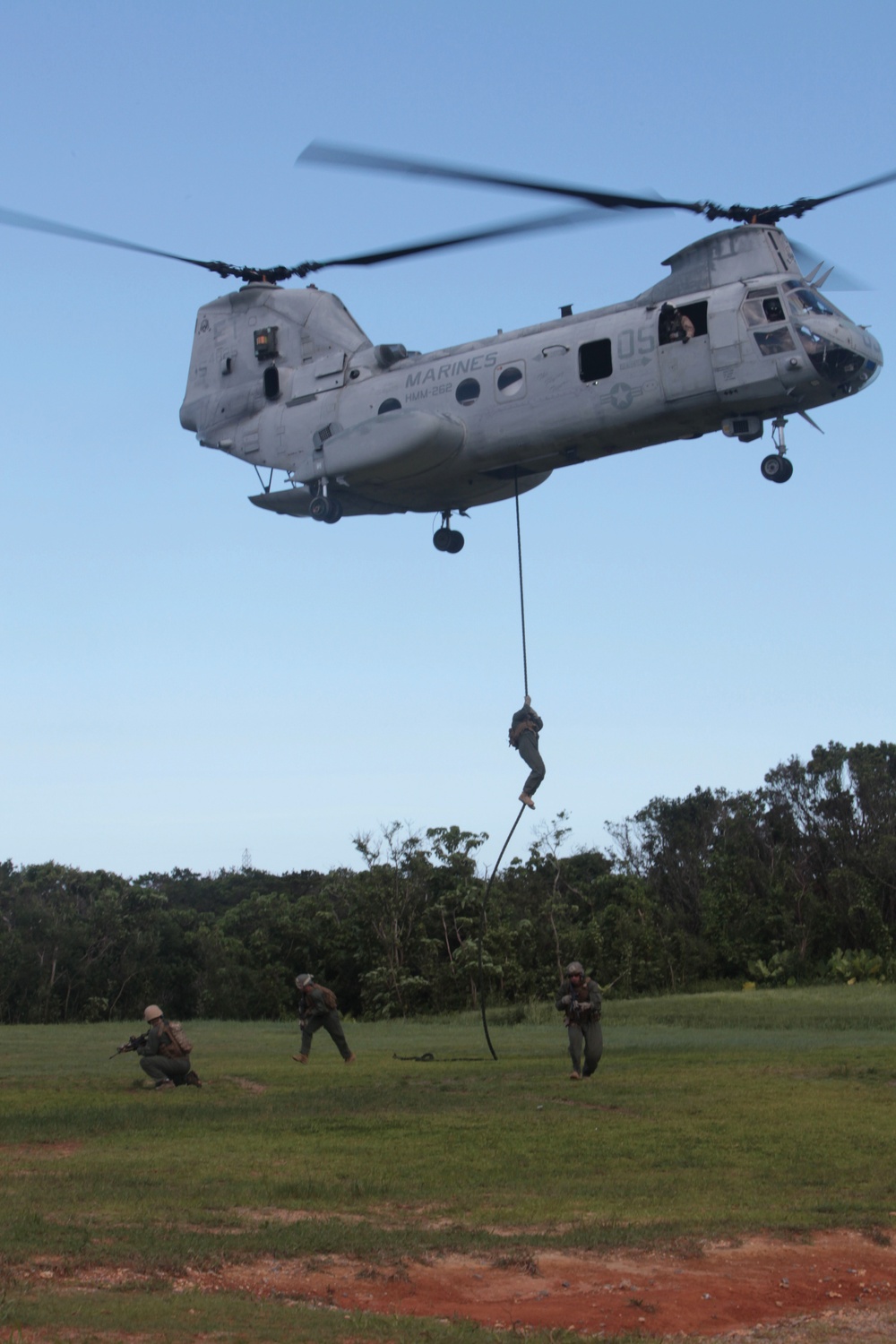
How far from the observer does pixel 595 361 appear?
69.8 feet

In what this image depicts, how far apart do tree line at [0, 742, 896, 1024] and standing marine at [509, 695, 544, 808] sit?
24961 millimetres

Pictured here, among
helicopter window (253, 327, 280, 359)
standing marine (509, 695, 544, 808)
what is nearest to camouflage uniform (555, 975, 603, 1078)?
standing marine (509, 695, 544, 808)

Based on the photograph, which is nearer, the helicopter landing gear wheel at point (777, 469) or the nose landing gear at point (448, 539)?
the helicopter landing gear wheel at point (777, 469)

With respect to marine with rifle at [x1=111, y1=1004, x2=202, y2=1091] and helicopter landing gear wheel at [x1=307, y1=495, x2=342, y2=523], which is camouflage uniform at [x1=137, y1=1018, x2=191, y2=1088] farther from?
helicopter landing gear wheel at [x1=307, y1=495, x2=342, y2=523]

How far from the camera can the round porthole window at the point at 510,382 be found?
21953 millimetres

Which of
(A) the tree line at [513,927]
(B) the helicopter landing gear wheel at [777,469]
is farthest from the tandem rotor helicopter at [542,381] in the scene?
(A) the tree line at [513,927]

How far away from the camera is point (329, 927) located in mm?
48969

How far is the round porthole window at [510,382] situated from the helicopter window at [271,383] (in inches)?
216

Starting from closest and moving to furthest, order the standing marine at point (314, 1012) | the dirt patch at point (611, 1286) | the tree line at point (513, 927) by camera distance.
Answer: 1. the dirt patch at point (611, 1286)
2. the standing marine at point (314, 1012)
3. the tree line at point (513, 927)

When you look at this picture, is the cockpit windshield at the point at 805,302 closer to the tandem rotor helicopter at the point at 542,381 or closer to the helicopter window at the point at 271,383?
the tandem rotor helicopter at the point at 542,381

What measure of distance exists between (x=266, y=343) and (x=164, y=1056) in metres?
13.8

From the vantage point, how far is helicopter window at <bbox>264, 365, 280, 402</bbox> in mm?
26281

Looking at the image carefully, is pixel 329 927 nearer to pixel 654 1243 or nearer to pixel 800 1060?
pixel 800 1060

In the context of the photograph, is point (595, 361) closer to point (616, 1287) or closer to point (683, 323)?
point (683, 323)
